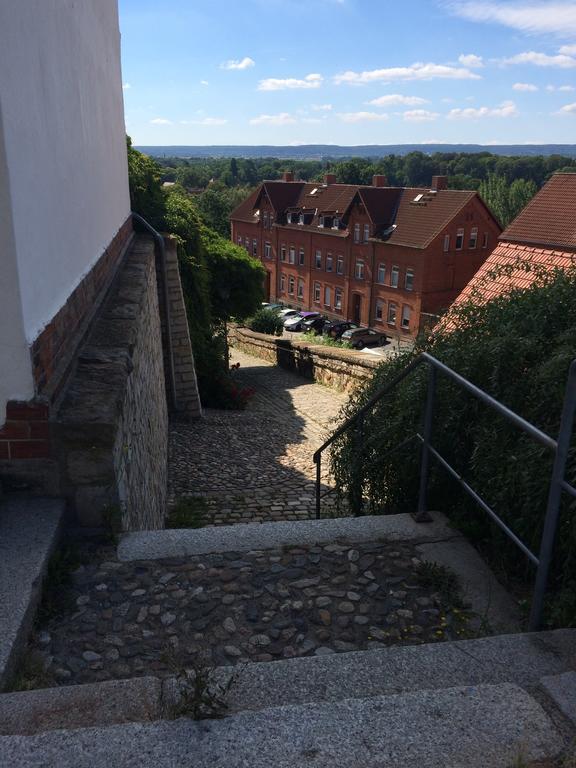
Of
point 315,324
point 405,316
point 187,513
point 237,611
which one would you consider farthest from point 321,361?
point 315,324

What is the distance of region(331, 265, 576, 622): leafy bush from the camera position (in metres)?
2.93

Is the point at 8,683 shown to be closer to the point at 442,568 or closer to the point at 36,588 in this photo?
the point at 36,588

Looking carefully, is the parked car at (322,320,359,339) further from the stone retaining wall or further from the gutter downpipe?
the gutter downpipe

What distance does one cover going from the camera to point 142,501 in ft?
15.5

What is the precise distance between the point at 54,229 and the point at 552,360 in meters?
2.91

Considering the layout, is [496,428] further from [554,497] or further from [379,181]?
[379,181]

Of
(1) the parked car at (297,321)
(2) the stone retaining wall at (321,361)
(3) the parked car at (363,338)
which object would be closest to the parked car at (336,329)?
(3) the parked car at (363,338)

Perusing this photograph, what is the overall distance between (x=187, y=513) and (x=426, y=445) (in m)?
3.61

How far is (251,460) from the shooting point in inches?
366

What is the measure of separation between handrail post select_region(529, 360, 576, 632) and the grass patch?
4.24 meters

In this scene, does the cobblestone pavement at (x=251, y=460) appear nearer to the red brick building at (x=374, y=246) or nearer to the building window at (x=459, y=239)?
the red brick building at (x=374, y=246)

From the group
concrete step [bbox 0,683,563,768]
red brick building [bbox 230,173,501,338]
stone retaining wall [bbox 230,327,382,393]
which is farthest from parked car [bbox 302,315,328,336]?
concrete step [bbox 0,683,563,768]

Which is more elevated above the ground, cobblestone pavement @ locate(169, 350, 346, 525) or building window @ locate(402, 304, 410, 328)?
cobblestone pavement @ locate(169, 350, 346, 525)

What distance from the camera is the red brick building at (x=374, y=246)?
36.1m
